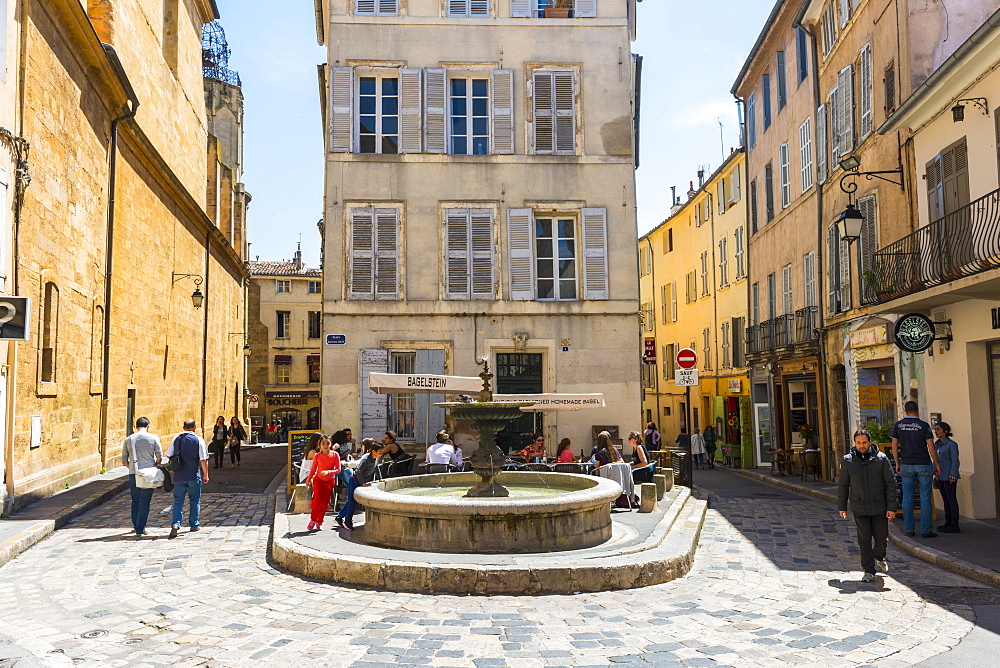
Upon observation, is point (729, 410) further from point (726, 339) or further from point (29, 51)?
point (29, 51)

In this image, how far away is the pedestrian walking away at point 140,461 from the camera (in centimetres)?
1095

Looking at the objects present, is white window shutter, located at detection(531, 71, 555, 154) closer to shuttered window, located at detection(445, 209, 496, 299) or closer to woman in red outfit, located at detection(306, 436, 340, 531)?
shuttered window, located at detection(445, 209, 496, 299)

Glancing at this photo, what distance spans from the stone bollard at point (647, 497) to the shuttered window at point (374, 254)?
336 inches

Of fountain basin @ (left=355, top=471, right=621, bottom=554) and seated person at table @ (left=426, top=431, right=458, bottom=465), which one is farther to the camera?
seated person at table @ (left=426, top=431, right=458, bottom=465)

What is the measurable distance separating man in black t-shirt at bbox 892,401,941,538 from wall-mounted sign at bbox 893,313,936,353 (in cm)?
229

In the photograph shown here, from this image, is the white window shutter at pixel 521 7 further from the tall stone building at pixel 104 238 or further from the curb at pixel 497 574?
the curb at pixel 497 574

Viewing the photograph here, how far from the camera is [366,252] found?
62.3 ft

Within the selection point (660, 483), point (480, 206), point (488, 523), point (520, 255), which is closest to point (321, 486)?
point (488, 523)

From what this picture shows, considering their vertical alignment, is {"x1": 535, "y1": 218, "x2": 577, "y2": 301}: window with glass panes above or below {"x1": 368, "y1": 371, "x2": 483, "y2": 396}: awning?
above

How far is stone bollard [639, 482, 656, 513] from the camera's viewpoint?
12164 mm

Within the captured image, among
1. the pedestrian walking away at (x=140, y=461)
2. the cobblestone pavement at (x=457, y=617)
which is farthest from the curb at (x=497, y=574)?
the pedestrian walking away at (x=140, y=461)

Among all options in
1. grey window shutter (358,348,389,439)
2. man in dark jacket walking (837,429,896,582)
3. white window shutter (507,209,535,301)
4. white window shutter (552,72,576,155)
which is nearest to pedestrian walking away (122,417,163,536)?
grey window shutter (358,348,389,439)

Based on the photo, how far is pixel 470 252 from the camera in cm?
1922

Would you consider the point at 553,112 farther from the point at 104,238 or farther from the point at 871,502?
the point at 871,502
